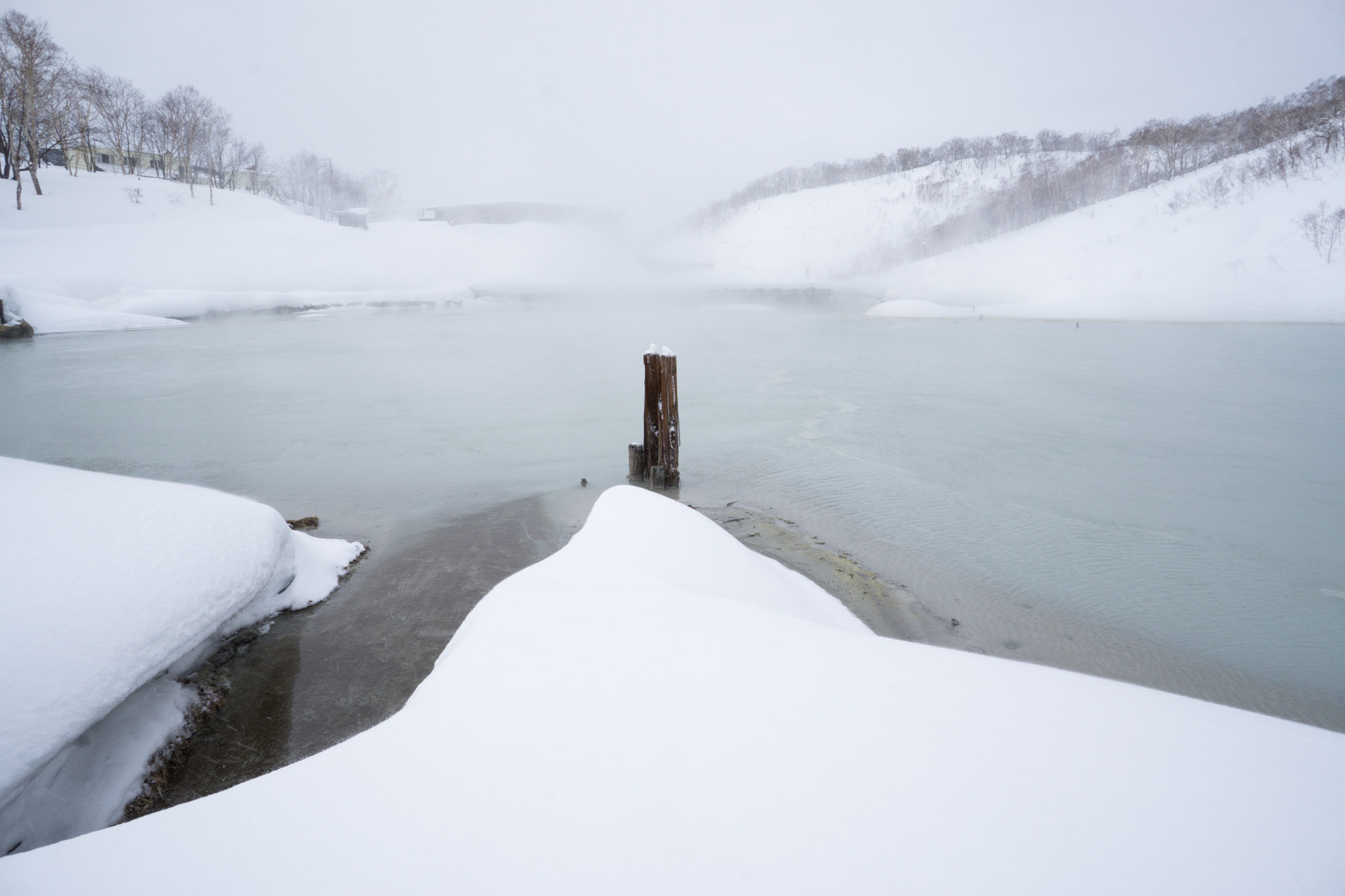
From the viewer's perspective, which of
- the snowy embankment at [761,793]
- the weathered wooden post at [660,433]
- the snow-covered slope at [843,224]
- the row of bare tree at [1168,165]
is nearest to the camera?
the snowy embankment at [761,793]

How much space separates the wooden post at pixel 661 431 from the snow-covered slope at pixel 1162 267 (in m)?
27.2

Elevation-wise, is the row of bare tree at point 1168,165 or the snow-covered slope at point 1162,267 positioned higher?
the row of bare tree at point 1168,165

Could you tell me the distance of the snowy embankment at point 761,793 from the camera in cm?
119

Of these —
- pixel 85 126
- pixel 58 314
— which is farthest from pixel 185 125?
pixel 58 314

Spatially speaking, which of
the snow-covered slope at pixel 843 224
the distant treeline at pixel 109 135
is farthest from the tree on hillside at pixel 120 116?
the snow-covered slope at pixel 843 224

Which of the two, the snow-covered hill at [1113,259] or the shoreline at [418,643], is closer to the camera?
the shoreline at [418,643]

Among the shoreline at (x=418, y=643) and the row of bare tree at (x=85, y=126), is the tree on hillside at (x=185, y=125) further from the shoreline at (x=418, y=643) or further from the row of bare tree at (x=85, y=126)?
the shoreline at (x=418, y=643)

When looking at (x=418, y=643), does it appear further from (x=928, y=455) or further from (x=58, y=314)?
(x=58, y=314)

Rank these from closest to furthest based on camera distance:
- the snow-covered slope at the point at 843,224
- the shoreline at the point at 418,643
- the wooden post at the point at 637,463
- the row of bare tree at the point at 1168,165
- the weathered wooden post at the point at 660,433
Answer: the shoreline at the point at 418,643 → the weathered wooden post at the point at 660,433 → the wooden post at the point at 637,463 → the row of bare tree at the point at 1168,165 → the snow-covered slope at the point at 843,224

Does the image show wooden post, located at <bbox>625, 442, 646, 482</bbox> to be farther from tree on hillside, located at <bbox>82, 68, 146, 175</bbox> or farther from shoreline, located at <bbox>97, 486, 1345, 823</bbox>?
tree on hillside, located at <bbox>82, 68, 146, 175</bbox>

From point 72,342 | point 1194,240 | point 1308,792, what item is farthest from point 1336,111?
point 72,342

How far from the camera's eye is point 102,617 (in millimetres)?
2387

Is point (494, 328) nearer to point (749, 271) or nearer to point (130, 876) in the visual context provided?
point (130, 876)

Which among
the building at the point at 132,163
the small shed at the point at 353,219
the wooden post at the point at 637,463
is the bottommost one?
the wooden post at the point at 637,463
